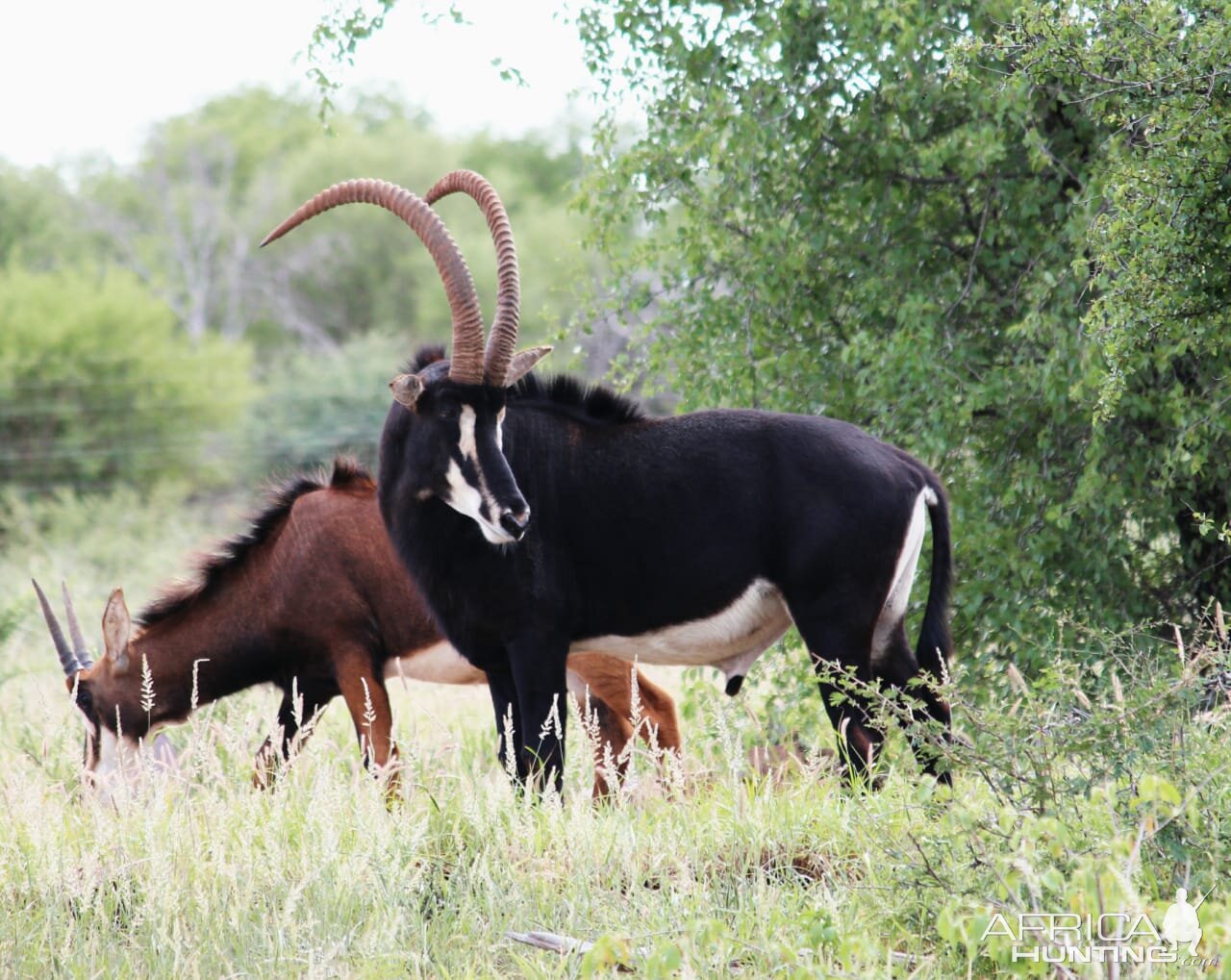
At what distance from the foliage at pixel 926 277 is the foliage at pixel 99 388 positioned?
28.3 metres

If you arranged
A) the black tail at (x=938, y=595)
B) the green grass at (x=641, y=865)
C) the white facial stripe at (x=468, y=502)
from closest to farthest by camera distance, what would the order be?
the green grass at (x=641, y=865) → the white facial stripe at (x=468, y=502) → the black tail at (x=938, y=595)

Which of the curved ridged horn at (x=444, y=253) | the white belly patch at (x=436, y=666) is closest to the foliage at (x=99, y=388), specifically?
the white belly patch at (x=436, y=666)

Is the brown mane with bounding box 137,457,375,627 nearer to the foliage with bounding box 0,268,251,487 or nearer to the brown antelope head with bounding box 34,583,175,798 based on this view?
the brown antelope head with bounding box 34,583,175,798

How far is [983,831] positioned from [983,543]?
286cm

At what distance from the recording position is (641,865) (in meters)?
5.12

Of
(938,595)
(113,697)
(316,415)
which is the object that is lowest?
(316,415)

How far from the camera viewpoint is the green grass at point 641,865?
14.2 feet

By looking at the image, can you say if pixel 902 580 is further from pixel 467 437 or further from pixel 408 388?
pixel 408 388

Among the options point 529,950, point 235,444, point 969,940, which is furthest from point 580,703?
point 235,444

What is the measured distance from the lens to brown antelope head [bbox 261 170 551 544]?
19.8 ft

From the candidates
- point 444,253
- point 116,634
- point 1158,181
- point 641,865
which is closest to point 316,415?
point 116,634

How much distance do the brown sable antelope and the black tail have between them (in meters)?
1.65

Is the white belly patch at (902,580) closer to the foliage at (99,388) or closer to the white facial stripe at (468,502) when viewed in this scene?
the white facial stripe at (468,502)

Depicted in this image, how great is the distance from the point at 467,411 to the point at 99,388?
32052 millimetres
